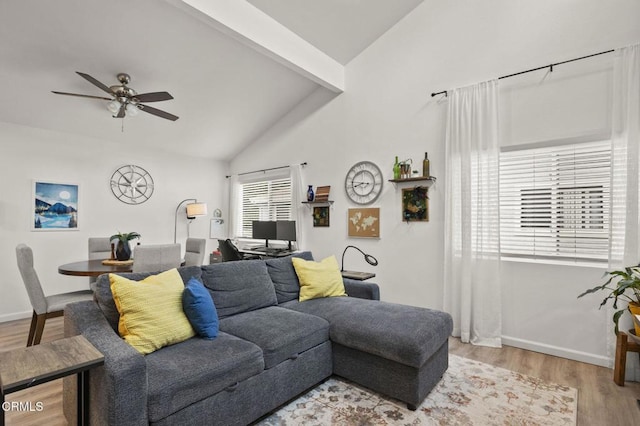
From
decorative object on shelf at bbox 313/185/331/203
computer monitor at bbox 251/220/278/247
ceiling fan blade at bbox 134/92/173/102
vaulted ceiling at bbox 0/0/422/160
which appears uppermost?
vaulted ceiling at bbox 0/0/422/160

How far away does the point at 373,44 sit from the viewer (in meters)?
4.46

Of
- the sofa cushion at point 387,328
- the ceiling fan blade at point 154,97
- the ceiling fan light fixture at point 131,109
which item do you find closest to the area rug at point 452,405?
the sofa cushion at point 387,328

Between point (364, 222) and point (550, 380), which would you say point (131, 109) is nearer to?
point (364, 222)

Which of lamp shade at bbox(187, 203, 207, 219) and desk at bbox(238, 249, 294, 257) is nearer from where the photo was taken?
desk at bbox(238, 249, 294, 257)

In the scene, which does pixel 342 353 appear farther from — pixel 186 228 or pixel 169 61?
pixel 186 228

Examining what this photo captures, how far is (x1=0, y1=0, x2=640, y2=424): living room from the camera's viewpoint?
303 cm

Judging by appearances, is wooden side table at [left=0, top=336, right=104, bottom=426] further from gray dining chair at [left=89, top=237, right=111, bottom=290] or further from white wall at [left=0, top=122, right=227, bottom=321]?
white wall at [left=0, top=122, right=227, bottom=321]

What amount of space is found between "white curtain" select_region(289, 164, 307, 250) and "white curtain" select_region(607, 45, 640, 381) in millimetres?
3636

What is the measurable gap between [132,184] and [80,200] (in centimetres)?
76

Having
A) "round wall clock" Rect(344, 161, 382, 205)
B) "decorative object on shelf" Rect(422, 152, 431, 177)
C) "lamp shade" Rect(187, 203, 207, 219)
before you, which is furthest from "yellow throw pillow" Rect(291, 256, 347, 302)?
"lamp shade" Rect(187, 203, 207, 219)

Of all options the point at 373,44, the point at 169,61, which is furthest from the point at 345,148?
the point at 169,61

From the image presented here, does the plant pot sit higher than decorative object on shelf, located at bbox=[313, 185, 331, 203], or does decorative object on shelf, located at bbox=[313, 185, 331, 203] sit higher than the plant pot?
decorative object on shelf, located at bbox=[313, 185, 331, 203]

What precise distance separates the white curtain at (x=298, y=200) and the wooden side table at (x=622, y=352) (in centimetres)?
370

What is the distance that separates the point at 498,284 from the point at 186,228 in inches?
197
